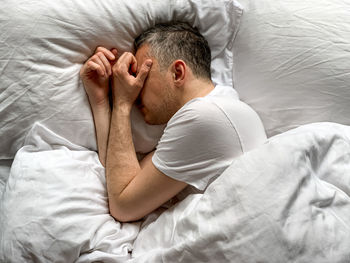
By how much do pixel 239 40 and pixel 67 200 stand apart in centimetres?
73

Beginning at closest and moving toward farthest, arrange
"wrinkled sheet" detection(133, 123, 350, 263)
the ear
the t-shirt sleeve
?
"wrinkled sheet" detection(133, 123, 350, 263) < the t-shirt sleeve < the ear

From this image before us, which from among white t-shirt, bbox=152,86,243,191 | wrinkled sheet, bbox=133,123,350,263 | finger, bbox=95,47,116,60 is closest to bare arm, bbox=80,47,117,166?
finger, bbox=95,47,116,60

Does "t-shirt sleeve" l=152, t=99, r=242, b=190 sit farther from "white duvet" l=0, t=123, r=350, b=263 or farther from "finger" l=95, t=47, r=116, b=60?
"finger" l=95, t=47, r=116, b=60

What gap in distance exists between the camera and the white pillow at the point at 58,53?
91 cm

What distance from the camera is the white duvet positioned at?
0.72m

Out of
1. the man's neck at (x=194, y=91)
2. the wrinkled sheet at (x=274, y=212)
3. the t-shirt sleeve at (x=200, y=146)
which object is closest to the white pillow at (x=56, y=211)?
the wrinkled sheet at (x=274, y=212)

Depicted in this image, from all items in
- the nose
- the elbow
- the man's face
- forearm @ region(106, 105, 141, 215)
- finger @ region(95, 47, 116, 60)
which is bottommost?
the elbow

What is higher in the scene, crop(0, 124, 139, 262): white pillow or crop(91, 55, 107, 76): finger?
crop(91, 55, 107, 76): finger

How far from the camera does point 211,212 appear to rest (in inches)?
30.4

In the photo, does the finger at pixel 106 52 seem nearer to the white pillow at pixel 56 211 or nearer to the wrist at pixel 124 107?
the wrist at pixel 124 107

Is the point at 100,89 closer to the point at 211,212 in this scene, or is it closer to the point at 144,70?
the point at 144,70

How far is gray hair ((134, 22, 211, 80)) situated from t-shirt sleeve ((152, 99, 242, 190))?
0.58ft

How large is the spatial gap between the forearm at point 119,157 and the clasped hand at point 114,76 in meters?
0.04

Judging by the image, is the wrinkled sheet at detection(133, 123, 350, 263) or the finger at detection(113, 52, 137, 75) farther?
the finger at detection(113, 52, 137, 75)
